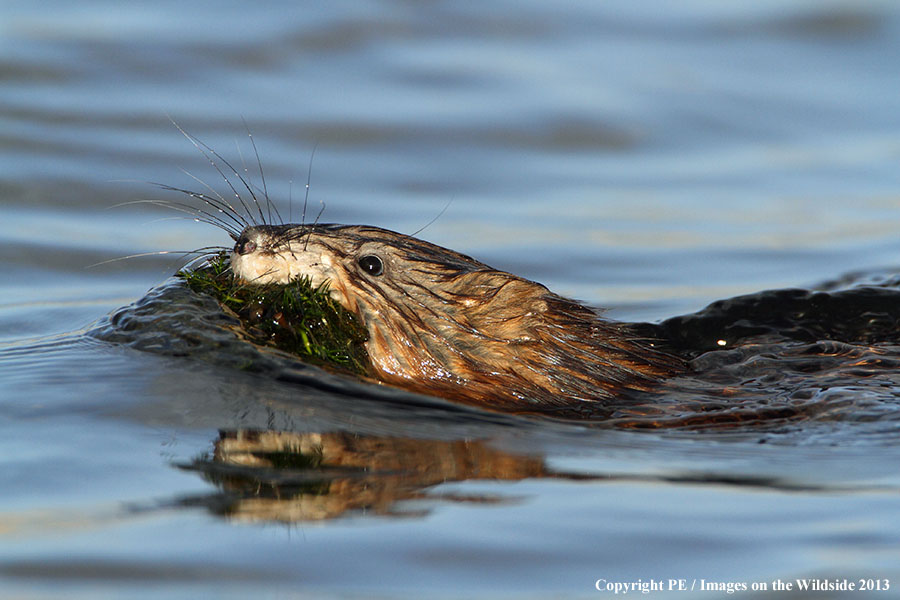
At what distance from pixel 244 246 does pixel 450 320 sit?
37.9 inches

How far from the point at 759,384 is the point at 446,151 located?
5.62 m

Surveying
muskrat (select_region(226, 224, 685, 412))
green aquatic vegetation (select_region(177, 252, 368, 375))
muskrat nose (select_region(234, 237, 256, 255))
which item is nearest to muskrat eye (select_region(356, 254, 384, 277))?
muskrat (select_region(226, 224, 685, 412))

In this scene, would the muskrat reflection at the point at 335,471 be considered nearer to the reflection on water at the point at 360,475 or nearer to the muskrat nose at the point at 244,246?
the reflection on water at the point at 360,475

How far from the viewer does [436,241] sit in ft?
31.0

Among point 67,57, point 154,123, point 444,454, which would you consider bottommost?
point 444,454

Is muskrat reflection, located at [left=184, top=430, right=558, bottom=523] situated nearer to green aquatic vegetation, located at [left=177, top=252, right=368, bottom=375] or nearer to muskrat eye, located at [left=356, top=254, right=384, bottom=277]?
green aquatic vegetation, located at [left=177, top=252, right=368, bottom=375]

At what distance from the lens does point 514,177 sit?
10.9m

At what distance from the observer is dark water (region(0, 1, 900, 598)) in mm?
3863

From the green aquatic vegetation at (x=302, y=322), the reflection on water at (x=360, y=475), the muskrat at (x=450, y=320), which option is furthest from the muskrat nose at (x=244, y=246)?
the reflection on water at (x=360, y=475)

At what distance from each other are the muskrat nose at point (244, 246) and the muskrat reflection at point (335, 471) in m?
1.00

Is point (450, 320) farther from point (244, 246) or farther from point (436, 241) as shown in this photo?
point (436, 241)

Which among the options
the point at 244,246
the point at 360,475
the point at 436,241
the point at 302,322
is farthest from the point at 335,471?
the point at 436,241

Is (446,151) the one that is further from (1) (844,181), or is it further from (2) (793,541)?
(2) (793,541)

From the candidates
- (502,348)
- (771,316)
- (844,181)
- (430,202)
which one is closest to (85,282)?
(430,202)
